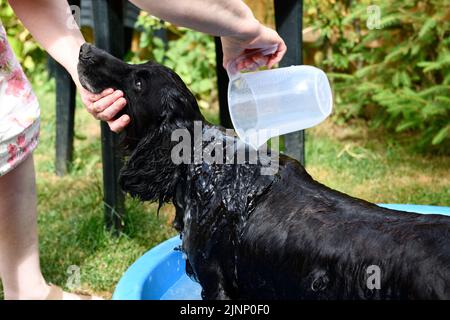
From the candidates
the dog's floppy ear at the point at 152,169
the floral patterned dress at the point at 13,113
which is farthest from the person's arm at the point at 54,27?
the dog's floppy ear at the point at 152,169

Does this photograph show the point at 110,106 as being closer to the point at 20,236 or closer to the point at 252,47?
the point at 252,47

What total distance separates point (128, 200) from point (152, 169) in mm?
1849

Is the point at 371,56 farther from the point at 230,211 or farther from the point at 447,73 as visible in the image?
the point at 230,211

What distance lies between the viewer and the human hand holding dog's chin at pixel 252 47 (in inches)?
79.2

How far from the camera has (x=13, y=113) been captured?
2238 mm

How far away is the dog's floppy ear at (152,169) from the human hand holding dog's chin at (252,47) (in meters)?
0.38

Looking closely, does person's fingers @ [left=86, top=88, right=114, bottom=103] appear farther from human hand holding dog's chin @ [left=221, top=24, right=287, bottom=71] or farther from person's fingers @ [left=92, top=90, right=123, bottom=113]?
human hand holding dog's chin @ [left=221, top=24, right=287, bottom=71]

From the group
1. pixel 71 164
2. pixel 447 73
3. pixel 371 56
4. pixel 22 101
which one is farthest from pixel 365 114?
pixel 22 101

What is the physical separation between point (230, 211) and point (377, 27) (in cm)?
350

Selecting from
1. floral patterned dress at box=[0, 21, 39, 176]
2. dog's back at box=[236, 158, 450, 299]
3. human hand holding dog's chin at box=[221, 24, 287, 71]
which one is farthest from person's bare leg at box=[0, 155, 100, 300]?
dog's back at box=[236, 158, 450, 299]

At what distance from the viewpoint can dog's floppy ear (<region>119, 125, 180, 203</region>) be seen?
6.29 ft

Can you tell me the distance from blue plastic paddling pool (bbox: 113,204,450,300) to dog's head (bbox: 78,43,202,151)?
0.69 metres

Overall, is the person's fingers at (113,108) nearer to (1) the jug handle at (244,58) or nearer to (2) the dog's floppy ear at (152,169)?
(2) the dog's floppy ear at (152,169)

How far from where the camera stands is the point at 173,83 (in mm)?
1902
